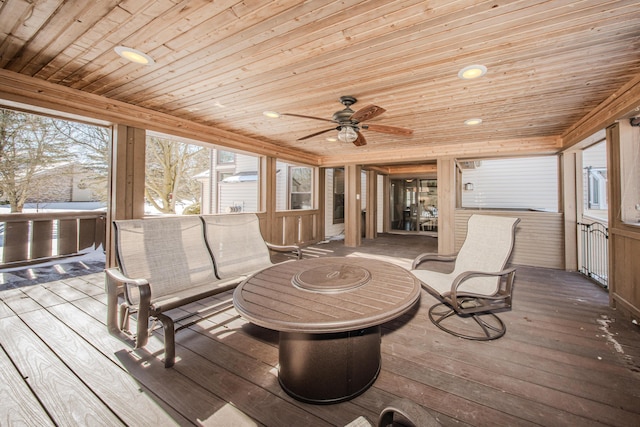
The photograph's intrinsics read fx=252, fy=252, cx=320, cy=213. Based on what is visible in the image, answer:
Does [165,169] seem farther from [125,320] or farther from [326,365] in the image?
[326,365]

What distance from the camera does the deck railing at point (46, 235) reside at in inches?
173

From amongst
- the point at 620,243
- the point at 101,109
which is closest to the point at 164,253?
the point at 101,109

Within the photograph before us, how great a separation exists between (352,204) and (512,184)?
4993mm

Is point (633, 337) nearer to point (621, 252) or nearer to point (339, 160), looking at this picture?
point (621, 252)

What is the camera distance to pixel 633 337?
2346 mm

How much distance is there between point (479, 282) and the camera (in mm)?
2592

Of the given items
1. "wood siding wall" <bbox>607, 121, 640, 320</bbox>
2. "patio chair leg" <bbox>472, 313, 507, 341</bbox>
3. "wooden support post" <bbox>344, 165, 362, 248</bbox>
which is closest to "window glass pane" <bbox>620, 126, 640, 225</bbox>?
"wood siding wall" <bbox>607, 121, 640, 320</bbox>

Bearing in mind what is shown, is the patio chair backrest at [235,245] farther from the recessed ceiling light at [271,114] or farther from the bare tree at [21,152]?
the bare tree at [21,152]

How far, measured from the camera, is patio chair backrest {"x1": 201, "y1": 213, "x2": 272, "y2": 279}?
297cm

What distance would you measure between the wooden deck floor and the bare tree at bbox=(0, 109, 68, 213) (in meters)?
4.40

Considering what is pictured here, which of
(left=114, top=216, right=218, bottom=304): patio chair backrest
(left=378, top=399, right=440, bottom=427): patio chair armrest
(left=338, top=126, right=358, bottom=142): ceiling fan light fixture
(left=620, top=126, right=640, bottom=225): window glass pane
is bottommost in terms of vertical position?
(left=378, top=399, right=440, bottom=427): patio chair armrest

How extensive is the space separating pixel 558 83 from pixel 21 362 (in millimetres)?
5578

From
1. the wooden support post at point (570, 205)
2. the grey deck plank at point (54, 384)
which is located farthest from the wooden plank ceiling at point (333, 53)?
the grey deck plank at point (54, 384)

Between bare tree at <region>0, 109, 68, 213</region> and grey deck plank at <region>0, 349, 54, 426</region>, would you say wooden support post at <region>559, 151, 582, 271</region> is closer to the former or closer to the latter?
grey deck plank at <region>0, 349, 54, 426</region>
